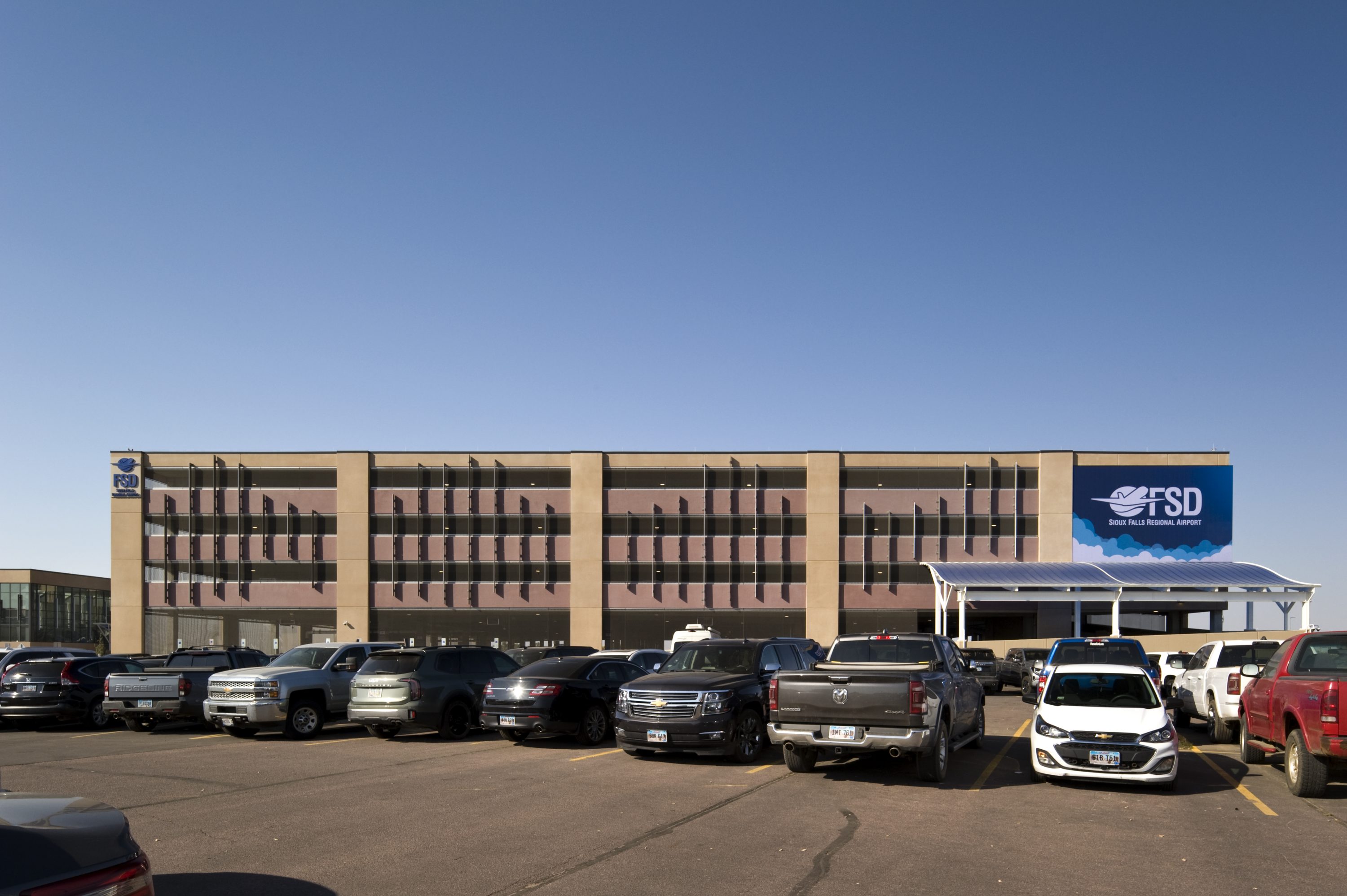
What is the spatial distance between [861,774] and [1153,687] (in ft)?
12.8

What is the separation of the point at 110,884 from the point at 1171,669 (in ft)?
80.2

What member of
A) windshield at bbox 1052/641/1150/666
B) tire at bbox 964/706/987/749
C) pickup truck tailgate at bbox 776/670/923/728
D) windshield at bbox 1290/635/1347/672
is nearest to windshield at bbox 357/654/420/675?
pickup truck tailgate at bbox 776/670/923/728

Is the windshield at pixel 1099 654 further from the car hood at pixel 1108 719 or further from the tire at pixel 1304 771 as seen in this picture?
the tire at pixel 1304 771

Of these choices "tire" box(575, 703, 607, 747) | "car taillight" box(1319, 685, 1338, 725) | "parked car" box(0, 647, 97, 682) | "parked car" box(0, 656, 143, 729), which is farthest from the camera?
"parked car" box(0, 647, 97, 682)

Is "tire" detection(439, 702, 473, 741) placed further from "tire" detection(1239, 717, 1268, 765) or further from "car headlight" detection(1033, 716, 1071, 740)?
"tire" detection(1239, 717, 1268, 765)

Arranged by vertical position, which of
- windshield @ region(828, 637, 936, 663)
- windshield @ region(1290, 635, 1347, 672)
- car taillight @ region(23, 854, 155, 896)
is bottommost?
windshield @ region(828, 637, 936, 663)

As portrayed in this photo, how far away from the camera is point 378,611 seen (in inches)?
2250

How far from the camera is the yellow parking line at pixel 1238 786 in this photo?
1154cm

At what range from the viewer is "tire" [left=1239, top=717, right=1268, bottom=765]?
14.7 meters

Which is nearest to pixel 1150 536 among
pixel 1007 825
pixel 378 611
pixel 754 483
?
pixel 754 483

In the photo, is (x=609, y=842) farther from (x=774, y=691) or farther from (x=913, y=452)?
(x=913, y=452)

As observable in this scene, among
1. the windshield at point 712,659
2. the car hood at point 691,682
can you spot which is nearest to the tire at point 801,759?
the car hood at point 691,682

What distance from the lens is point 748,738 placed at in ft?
49.8

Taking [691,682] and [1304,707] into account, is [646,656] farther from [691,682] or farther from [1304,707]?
[1304,707]
